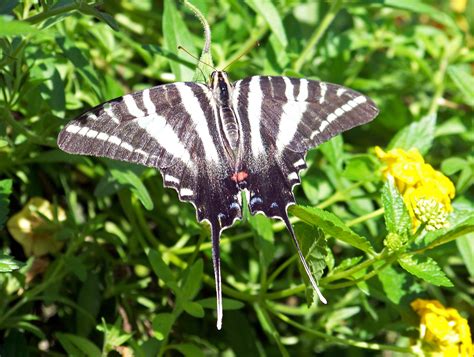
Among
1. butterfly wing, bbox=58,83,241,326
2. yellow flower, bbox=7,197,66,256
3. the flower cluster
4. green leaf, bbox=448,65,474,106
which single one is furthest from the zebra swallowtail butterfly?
green leaf, bbox=448,65,474,106

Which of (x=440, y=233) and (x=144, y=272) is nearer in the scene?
(x=440, y=233)

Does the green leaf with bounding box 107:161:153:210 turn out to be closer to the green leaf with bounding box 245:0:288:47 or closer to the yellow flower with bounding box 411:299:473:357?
the green leaf with bounding box 245:0:288:47

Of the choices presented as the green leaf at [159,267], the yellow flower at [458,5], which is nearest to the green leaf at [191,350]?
the green leaf at [159,267]

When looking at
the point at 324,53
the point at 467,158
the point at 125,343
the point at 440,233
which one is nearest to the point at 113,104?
the point at 125,343

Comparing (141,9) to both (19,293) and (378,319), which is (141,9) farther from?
(378,319)

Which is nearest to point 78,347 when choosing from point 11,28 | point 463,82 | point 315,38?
point 11,28

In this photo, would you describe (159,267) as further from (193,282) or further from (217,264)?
(217,264)

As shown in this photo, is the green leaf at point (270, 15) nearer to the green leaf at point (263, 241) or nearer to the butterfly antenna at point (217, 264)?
the green leaf at point (263, 241)
